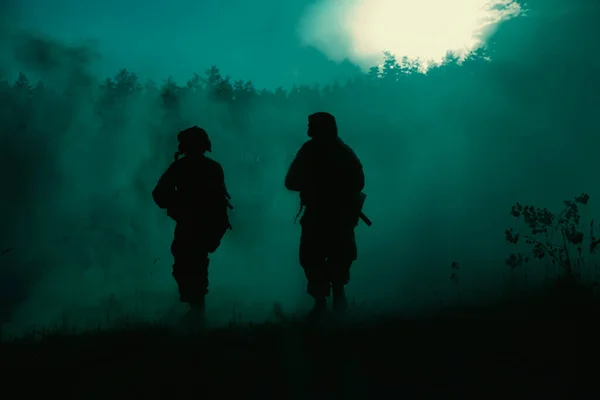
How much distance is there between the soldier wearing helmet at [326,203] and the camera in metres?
6.02

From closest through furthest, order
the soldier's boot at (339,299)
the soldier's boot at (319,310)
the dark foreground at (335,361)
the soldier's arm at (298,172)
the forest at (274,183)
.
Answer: the dark foreground at (335,361) → the soldier's boot at (319,310) → the soldier's boot at (339,299) → the soldier's arm at (298,172) → the forest at (274,183)

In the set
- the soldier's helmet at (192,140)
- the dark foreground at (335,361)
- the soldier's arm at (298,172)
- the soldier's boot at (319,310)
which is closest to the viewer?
the dark foreground at (335,361)

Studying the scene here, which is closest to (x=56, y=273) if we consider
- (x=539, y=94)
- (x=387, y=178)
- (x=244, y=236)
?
(x=244, y=236)

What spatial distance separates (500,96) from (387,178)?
13.4 metres

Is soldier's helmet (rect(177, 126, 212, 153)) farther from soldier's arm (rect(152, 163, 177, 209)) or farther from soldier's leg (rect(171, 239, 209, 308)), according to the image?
soldier's leg (rect(171, 239, 209, 308))

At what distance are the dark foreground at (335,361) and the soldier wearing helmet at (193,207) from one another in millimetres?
1586

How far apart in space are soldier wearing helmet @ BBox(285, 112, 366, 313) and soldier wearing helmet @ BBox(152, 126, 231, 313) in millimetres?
1051

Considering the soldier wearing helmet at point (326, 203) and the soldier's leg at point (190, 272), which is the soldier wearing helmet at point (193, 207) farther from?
the soldier wearing helmet at point (326, 203)

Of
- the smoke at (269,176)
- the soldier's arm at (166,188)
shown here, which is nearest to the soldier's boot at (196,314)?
the soldier's arm at (166,188)

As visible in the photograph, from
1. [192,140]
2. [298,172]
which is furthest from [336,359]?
[192,140]

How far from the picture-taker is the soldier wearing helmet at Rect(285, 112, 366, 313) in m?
6.02

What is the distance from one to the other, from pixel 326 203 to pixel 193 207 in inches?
64.4

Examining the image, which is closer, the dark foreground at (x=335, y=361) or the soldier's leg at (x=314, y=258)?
the dark foreground at (x=335, y=361)

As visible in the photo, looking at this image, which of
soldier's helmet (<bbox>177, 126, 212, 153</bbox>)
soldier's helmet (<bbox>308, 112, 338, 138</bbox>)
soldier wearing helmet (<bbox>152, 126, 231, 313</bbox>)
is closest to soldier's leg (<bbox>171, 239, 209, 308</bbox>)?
soldier wearing helmet (<bbox>152, 126, 231, 313</bbox>)
